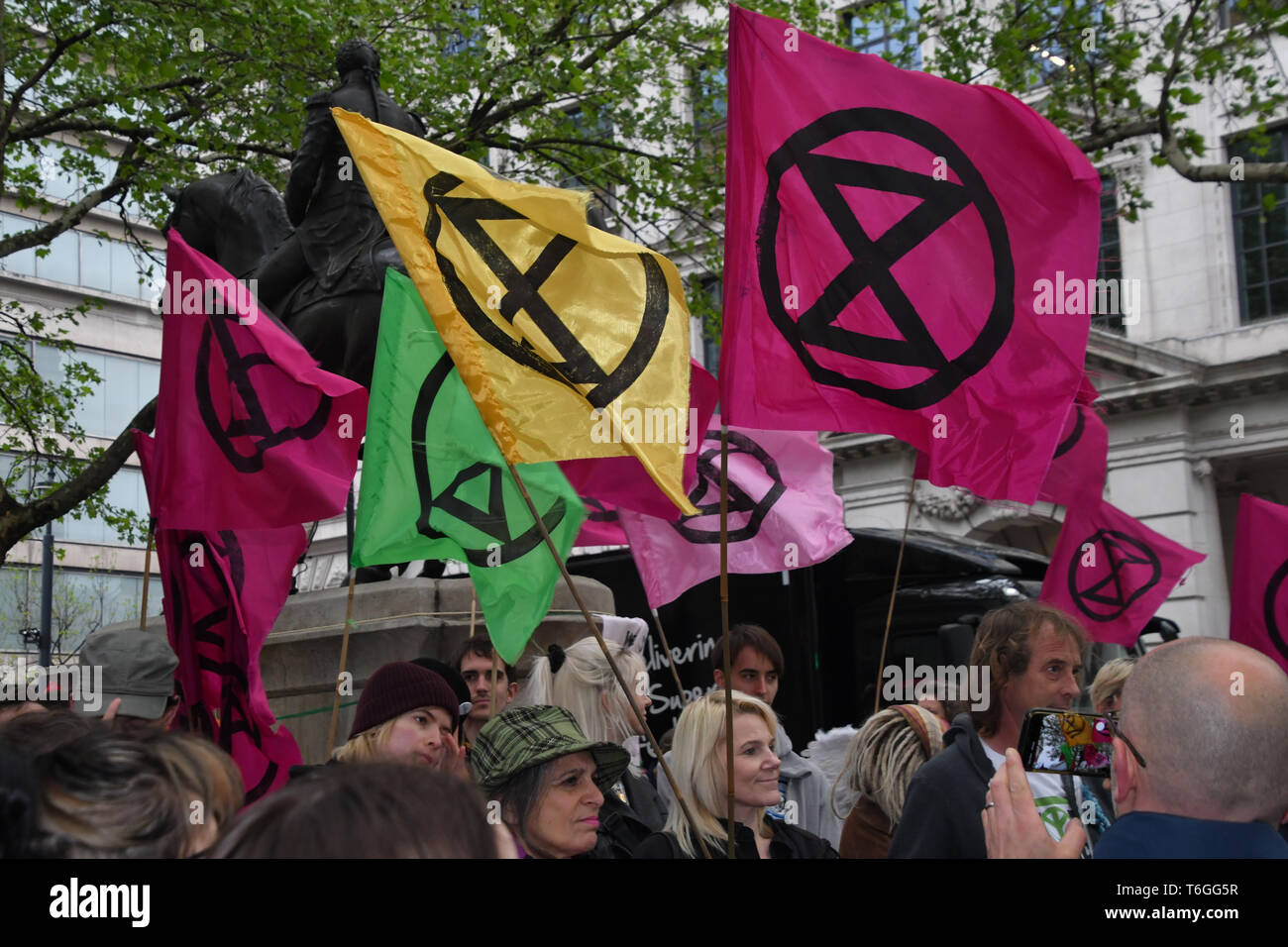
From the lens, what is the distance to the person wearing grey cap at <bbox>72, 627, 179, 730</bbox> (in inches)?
184

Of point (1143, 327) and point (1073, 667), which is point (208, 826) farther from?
point (1143, 327)

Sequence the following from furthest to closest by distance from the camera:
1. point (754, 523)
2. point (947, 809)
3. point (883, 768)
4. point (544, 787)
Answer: point (754, 523) → point (883, 768) → point (544, 787) → point (947, 809)

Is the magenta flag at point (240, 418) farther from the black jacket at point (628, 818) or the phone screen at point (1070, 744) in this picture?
the phone screen at point (1070, 744)

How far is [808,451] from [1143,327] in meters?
18.7

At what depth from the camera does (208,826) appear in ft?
8.12

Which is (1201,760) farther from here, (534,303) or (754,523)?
(754,523)

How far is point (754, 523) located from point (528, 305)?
2972 mm

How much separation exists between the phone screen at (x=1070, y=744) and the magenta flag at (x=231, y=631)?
340cm

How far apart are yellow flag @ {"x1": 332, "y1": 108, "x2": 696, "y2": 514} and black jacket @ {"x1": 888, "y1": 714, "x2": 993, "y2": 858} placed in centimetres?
132

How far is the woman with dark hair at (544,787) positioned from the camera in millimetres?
3898

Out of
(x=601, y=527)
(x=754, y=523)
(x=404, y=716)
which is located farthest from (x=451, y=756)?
(x=601, y=527)

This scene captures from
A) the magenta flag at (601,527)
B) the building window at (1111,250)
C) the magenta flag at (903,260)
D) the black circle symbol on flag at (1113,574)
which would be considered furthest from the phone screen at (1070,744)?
the building window at (1111,250)

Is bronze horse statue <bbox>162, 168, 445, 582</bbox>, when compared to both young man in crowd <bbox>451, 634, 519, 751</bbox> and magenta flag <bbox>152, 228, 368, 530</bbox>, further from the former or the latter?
young man in crowd <bbox>451, 634, 519, 751</bbox>

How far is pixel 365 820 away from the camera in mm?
1580
